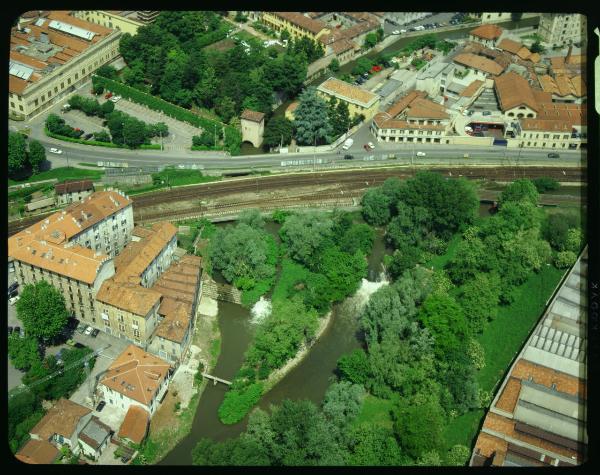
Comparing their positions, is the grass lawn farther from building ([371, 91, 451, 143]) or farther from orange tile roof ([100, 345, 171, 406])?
building ([371, 91, 451, 143])

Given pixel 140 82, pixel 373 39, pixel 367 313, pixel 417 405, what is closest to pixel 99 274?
pixel 367 313

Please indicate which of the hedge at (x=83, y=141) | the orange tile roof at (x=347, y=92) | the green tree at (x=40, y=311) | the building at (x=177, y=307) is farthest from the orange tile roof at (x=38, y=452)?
the orange tile roof at (x=347, y=92)

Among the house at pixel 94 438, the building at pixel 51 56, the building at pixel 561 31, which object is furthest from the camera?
the building at pixel 561 31

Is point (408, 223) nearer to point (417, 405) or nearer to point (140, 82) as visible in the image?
point (417, 405)

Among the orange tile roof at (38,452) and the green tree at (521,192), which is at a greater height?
the green tree at (521,192)

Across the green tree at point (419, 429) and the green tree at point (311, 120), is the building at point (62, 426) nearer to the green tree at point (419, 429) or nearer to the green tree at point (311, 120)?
the green tree at point (419, 429)
